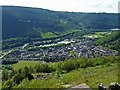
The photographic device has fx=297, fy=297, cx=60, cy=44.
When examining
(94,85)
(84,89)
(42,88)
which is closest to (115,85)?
(84,89)

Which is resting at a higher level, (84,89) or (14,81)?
(84,89)

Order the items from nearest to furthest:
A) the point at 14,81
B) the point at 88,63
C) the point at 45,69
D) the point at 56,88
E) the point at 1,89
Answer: the point at 56,88, the point at 1,89, the point at 14,81, the point at 88,63, the point at 45,69

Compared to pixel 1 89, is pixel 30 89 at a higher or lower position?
higher

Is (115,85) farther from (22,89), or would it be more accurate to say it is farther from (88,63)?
(88,63)

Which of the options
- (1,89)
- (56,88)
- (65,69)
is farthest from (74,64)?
(56,88)

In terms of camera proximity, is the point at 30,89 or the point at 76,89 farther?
the point at 30,89

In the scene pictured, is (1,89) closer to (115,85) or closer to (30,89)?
(30,89)

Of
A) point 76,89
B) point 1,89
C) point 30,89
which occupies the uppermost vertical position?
point 76,89

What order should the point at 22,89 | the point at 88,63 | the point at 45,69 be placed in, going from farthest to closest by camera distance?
the point at 45,69 → the point at 88,63 → the point at 22,89

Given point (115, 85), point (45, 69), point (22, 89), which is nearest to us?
point (115, 85)
